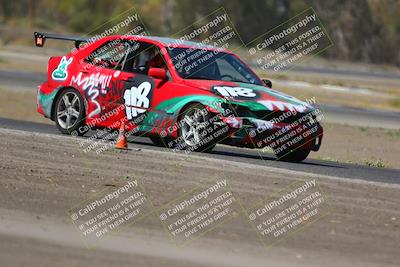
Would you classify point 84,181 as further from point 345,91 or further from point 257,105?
point 345,91

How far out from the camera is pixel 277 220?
9266 millimetres

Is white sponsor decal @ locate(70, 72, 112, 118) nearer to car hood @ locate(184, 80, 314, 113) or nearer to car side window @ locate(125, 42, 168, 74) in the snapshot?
car side window @ locate(125, 42, 168, 74)

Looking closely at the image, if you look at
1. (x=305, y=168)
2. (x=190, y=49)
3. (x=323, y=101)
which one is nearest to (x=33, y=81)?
(x=323, y=101)

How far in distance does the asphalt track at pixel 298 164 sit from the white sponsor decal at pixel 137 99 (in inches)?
17.9

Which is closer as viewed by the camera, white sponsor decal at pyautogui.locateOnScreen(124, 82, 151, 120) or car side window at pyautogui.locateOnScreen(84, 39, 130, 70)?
white sponsor decal at pyautogui.locateOnScreen(124, 82, 151, 120)

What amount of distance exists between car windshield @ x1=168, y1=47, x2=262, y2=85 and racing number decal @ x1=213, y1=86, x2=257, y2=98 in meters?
0.55

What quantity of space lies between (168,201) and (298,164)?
14.2 ft

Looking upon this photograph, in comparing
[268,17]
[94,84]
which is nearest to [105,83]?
[94,84]

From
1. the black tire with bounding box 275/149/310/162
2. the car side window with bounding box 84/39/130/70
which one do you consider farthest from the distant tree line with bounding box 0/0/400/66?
the black tire with bounding box 275/149/310/162

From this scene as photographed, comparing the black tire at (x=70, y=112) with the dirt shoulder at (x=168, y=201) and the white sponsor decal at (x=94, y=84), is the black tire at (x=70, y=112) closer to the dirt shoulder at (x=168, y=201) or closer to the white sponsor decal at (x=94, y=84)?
the white sponsor decal at (x=94, y=84)

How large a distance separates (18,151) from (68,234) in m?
4.30

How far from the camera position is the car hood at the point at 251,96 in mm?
13149

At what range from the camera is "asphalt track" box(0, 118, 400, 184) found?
12877 millimetres

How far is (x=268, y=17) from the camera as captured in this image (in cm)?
7131
